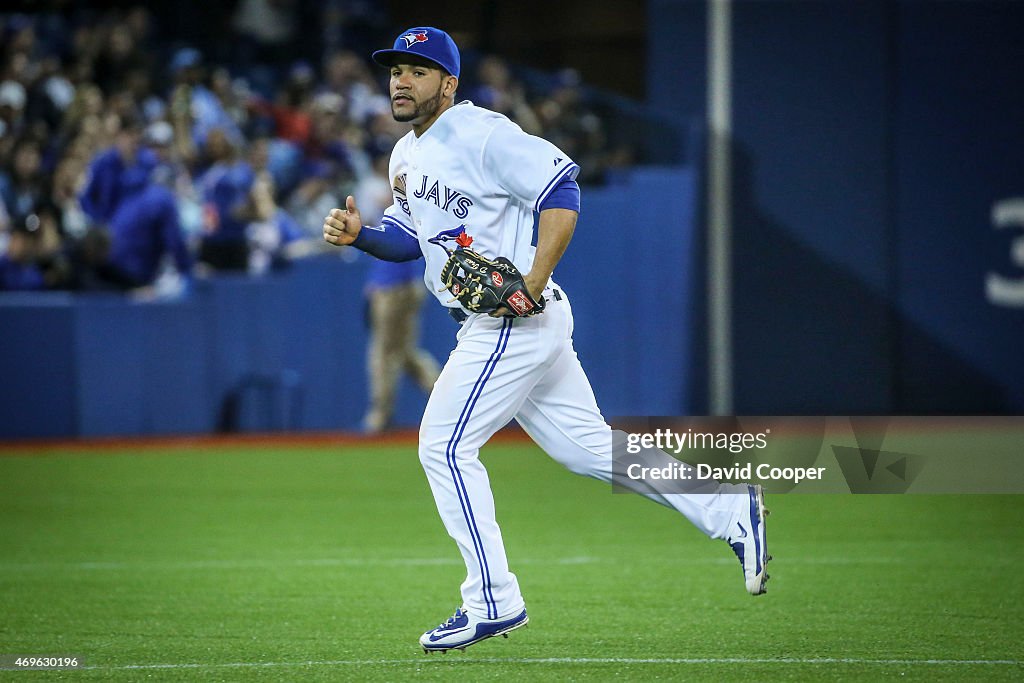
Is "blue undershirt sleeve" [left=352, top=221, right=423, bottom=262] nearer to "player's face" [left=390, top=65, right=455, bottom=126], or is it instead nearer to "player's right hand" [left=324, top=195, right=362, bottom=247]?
"player's right hand" [left=324, top=195, right=362, bottom=247]

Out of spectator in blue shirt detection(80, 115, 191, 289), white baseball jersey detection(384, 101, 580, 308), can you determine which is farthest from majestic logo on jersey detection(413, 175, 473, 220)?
spectator in blue shirt detection(80, 115, 191, 289)

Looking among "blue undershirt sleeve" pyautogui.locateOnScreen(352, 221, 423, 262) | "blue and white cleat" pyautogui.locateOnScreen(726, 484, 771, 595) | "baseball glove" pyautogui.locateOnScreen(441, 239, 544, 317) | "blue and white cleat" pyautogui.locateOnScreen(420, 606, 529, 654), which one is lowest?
"blue and white cleat" pyautogui.locateOnScreen(420, 606, 529, 654)

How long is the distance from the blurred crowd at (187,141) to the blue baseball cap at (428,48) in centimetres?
868

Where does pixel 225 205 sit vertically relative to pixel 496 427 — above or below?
above

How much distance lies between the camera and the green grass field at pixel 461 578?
5.06 meters

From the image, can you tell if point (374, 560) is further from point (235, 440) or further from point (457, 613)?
point (235, 440)

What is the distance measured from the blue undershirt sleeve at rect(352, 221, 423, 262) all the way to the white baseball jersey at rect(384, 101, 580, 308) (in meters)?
0.19

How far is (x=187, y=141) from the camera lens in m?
15.3

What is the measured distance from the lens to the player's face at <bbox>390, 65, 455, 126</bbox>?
201 inches

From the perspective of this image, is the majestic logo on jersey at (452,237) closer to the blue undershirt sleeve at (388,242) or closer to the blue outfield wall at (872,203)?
the blue undershirt sleeve at (388,242)

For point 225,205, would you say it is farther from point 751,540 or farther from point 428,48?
point 751,540

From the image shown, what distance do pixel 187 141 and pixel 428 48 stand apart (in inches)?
Result: 423

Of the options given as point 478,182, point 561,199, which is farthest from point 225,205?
point 561,199

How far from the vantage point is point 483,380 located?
16.5 ft
